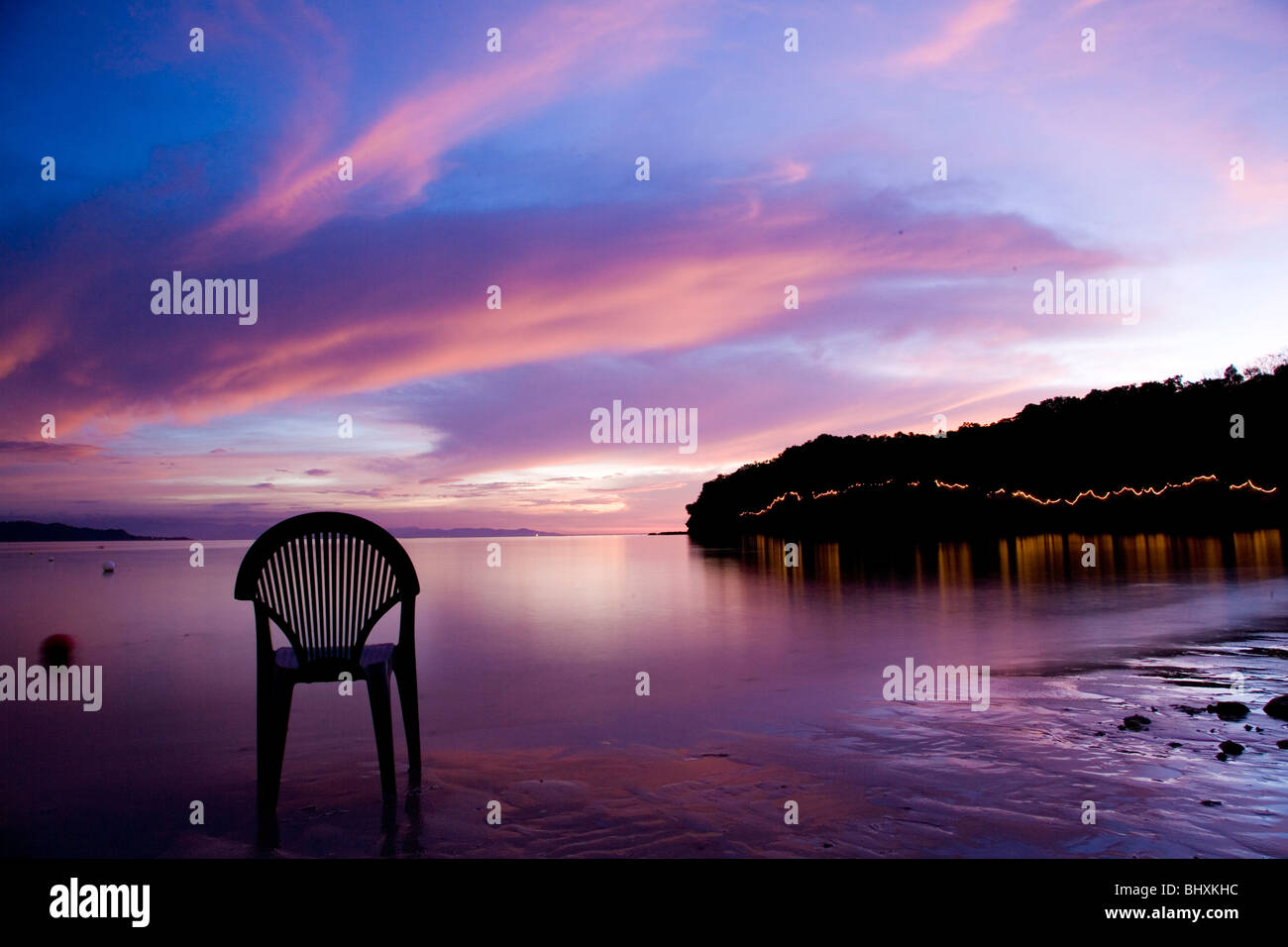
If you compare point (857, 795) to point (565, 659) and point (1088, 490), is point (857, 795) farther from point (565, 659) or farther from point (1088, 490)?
point (1088, 490)

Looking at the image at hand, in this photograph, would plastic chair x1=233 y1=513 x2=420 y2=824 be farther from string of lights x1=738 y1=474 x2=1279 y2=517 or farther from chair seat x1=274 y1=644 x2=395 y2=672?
string of lights x1=738 y1=474 x2=1279 y2=517

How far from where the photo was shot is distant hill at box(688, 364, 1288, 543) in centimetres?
5272

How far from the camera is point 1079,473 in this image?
65562 mm

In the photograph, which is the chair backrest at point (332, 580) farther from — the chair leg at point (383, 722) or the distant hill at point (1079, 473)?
the distant hill at point (1079, 473)

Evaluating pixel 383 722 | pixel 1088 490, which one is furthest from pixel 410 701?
pixel 1088 490

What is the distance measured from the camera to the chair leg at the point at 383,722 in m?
3.12

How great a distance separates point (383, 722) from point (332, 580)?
0.61 meters

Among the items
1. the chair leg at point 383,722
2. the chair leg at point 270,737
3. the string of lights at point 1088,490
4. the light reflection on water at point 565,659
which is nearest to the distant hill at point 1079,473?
the string of lights at point 1088,490

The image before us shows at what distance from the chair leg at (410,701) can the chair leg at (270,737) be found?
455 mm

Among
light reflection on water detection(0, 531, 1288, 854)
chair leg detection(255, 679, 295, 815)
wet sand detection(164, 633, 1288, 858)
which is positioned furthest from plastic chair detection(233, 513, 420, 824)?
light reflection on water detection(0, 531, 1288, 854)

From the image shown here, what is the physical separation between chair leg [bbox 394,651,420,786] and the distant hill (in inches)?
1790

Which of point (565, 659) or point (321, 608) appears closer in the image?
point (321, 608)
